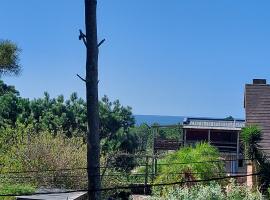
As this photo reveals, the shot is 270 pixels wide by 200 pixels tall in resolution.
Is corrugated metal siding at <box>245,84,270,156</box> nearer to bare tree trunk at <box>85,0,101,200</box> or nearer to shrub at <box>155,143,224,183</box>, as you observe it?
shrub at <box>155,143,224,183</box>

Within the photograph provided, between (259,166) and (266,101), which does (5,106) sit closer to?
(266,101)

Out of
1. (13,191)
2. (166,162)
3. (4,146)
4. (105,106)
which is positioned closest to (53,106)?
(105,106)

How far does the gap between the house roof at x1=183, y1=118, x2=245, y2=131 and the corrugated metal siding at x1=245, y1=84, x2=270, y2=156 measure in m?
11.9

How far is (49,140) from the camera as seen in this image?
767 inches

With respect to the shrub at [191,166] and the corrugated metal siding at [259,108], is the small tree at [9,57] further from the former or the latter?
the corrugated metal siding at [259,108]

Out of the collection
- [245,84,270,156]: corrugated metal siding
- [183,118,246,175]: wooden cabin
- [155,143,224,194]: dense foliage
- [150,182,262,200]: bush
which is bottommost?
[150,182,262,200]: bush

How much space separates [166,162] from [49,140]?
14.5 ft

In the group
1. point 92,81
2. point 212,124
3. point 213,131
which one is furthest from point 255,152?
point 212,124

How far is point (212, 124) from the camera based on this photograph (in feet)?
127

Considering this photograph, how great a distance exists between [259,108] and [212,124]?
1613cm

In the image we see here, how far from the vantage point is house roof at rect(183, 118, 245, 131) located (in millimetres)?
36912

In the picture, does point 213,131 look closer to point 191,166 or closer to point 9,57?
point 191,166

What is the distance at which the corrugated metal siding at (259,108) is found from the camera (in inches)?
830

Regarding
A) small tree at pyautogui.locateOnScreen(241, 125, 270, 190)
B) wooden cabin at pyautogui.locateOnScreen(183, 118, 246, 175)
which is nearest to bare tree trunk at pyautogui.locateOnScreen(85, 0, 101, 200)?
small tree at pyautogui.locateOnScreen(241, 125, 270, 190)
